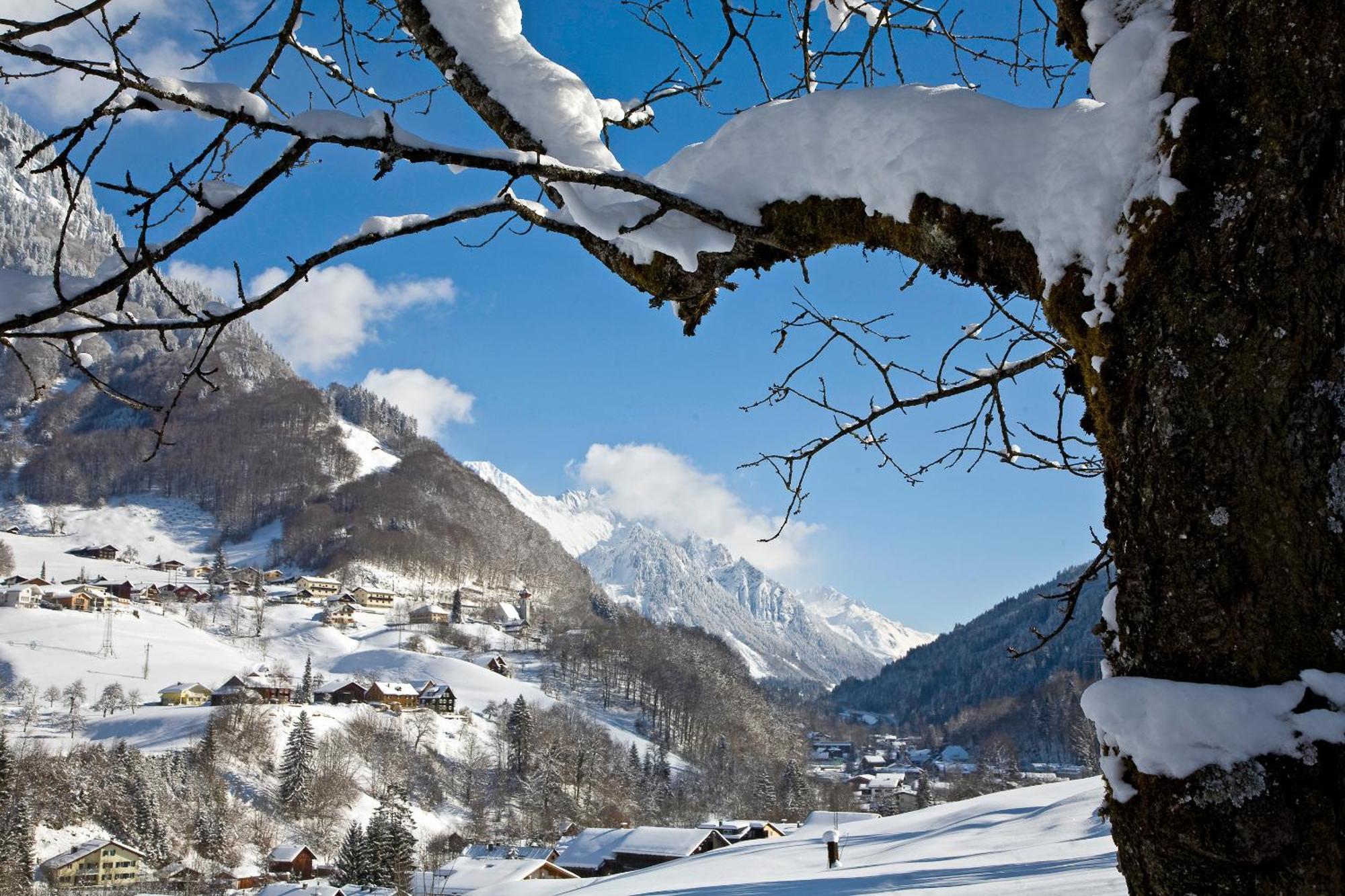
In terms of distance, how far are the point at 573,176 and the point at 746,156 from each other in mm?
313

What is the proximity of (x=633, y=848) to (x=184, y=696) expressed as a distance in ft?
108

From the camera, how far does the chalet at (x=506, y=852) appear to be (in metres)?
27.3

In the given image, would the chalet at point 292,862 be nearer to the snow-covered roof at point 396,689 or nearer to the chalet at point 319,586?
the snow-covered roof at point 396,689

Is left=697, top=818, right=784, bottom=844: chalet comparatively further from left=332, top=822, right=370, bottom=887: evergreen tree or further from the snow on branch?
the snow on branch

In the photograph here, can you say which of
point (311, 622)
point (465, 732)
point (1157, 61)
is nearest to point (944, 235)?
point (1157, 61)

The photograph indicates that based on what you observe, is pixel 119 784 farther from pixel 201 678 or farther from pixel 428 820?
pixel 201 678

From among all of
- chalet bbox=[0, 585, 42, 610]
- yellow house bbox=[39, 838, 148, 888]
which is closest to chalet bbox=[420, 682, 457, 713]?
yellow house bbox=[39, 838, 148, 888]

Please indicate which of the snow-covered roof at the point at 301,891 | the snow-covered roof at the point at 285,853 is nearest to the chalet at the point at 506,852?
the snow-covered roof at the point at 301,891

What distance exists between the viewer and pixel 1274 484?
2.60ft

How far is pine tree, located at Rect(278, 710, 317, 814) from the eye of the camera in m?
36.2

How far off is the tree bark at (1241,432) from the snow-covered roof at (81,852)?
34.9 meters

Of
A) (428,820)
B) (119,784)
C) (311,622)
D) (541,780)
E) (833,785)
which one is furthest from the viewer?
(311,622)

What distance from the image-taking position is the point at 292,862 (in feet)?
102

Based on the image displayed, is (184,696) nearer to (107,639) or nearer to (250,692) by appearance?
(250,692)
